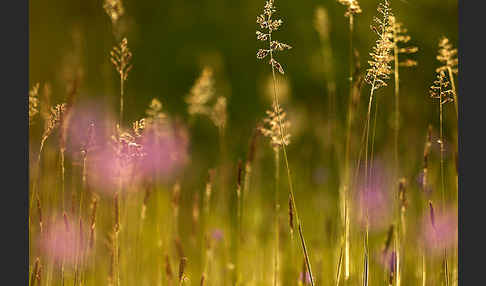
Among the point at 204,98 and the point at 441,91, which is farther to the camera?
the point at 204,98

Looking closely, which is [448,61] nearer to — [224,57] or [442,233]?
[442,233]

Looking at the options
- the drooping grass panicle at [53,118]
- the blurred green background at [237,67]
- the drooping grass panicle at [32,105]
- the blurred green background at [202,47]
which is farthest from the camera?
the blurred green background at [202,47]

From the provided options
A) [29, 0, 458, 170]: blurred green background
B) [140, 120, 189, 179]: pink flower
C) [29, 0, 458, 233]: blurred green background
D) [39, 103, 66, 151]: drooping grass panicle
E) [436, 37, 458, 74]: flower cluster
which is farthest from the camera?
[29, 0, 458, 170]: blurred green background

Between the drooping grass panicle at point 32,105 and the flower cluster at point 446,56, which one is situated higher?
the flower cluster at point 446,56

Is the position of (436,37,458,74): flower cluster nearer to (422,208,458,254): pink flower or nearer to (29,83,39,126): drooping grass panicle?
(422,208,458,254): pink flower

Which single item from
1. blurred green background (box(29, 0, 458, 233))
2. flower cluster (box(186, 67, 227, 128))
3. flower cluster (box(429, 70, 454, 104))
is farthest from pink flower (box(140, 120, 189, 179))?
flower cluster (box(429, 70, 454, 104))

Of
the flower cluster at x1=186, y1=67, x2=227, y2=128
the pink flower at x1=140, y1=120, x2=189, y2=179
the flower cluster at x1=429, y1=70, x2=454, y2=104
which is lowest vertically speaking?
the pink flower at x1=140, y1=120, x2=189, y2=179

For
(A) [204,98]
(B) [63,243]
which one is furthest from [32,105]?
(A) [204,98]

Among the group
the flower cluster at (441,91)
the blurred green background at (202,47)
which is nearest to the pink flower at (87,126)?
the blurred green background at (202,47)

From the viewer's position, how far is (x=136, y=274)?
1727 mm

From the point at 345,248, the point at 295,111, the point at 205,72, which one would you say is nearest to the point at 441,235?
the point at 345,248

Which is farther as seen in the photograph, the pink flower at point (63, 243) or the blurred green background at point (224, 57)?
the blurred green background at point (224, 57)

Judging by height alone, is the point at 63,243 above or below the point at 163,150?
below

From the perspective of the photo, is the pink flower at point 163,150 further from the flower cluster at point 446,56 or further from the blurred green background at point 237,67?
the flower cluster at point 446,56
